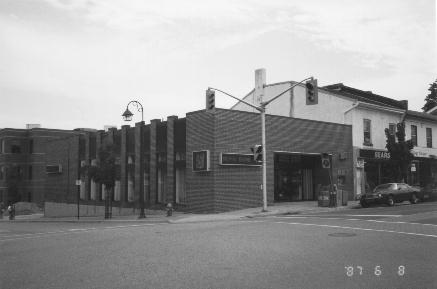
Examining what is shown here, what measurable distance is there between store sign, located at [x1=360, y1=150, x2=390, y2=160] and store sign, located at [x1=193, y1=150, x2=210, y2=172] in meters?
14.0

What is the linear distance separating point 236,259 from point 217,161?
1784 centimetres

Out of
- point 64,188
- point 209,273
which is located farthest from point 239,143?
point 64,188

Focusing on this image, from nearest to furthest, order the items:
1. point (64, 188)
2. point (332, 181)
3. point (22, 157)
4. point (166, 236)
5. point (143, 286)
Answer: point (143, 286) < point (166, 236) < point (332, 181) < point (64, 188) < point (22, 157)

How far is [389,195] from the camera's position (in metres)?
29.2

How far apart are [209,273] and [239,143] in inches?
809

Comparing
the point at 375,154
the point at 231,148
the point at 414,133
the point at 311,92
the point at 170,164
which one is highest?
the point at 311,92

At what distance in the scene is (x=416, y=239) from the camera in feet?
42.3

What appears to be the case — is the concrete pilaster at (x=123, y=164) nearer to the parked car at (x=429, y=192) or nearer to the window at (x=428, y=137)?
the parked car at (x=429, y=192)

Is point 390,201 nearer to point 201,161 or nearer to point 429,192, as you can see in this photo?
point 429,192

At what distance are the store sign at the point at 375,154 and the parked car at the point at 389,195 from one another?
228 inches

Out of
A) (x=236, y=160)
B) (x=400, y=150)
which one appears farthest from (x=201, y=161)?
(x=400, y=150)

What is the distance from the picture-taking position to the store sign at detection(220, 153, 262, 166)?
92.9 feet

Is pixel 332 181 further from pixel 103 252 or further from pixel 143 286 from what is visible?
pixel 143 286
